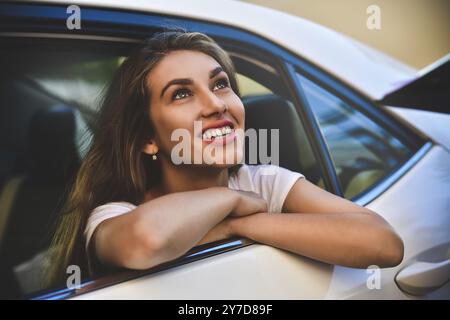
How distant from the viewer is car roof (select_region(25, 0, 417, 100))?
1.56 meters

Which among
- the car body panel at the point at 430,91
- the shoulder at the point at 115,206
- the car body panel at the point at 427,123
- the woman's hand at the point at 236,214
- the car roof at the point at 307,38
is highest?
the car roof at the point at 307,38

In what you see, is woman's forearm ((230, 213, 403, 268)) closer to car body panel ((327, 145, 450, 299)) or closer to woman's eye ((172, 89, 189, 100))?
car body panel ((327, 145, 450, 299))

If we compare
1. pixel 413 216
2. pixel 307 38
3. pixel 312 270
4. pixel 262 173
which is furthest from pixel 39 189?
pixel 413 216

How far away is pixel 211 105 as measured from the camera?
1.57 meters

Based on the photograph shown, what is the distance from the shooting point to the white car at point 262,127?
1385mm

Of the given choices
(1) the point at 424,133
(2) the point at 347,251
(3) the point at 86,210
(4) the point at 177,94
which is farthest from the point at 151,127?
(1) the point at 424,133

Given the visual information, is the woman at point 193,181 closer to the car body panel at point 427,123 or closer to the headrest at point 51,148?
the headrest at point 51,148

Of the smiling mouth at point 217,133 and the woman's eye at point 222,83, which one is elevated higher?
the woman's eye at point 222,83

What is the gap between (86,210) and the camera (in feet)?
4.91

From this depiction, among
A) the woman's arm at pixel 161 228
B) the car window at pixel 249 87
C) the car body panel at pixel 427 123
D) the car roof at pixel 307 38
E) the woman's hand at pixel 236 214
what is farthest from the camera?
the car body panel at pixel 427 123

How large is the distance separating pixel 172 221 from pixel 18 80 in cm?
59

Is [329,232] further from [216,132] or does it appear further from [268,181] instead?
[216,132]

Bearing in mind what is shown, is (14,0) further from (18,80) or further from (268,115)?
(268,115)

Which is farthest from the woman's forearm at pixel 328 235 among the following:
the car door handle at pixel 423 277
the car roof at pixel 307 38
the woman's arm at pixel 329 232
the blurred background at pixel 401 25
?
the blurred background at pixel 401 25
